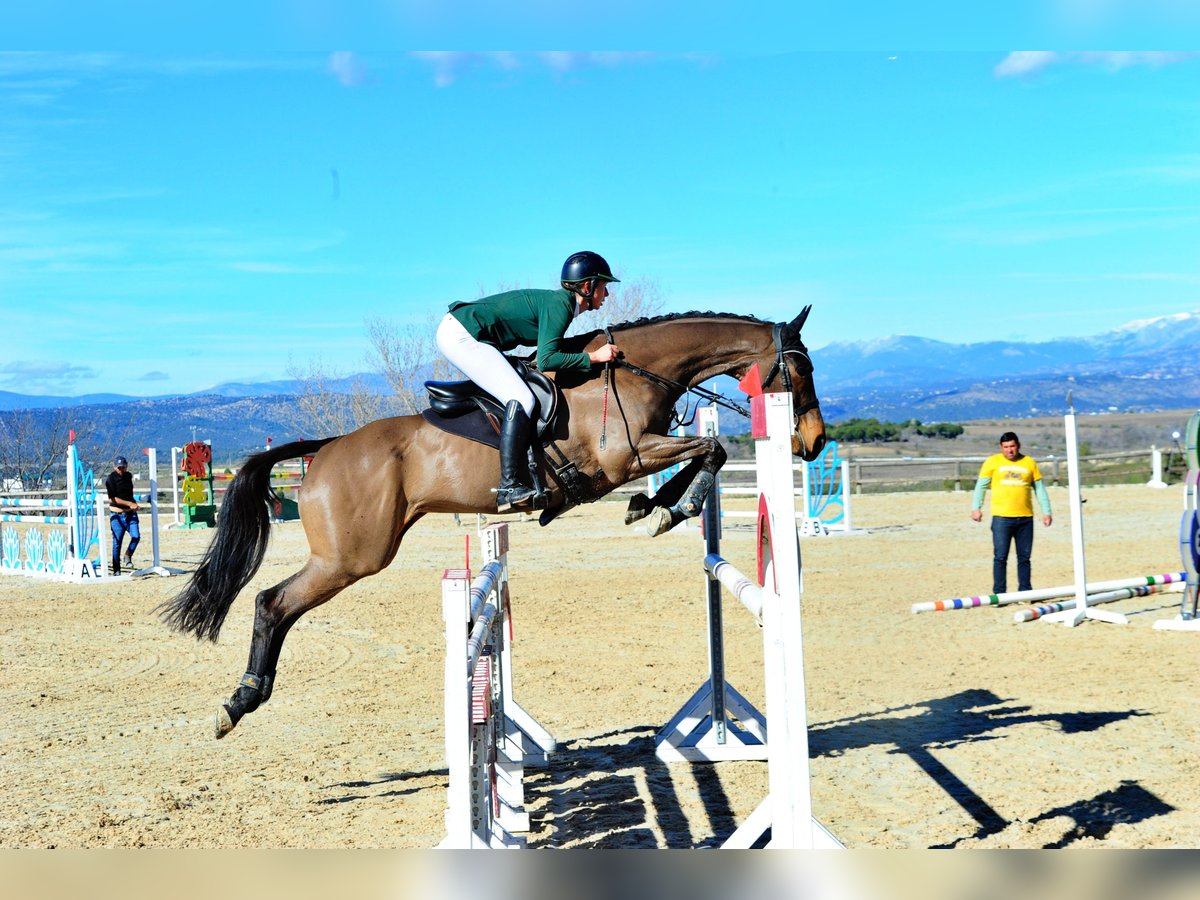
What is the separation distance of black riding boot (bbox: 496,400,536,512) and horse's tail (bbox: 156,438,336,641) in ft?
3.23

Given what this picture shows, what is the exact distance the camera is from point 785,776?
2680mm

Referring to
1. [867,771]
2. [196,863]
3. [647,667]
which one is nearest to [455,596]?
[196,863]

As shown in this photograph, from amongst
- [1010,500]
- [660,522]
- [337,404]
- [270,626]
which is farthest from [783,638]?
[337,404]

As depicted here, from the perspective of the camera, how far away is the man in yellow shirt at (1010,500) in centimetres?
881

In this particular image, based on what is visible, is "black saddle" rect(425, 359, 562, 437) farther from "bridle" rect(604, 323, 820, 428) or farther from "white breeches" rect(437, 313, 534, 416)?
"bridle" rect(604, 323, 820, 428)

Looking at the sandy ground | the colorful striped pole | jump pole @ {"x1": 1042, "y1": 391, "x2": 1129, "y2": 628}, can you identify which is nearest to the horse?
the sandy ground

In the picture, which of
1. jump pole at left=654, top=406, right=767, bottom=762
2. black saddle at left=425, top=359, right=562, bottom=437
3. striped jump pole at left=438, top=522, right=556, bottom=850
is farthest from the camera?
jump pole at left=654, top=406, right=767, bottom=762

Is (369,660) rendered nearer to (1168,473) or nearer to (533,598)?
(533,598)

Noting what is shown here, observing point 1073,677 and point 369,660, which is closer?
point 1073,677

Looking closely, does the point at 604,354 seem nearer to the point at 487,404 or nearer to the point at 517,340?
the point at 517,340

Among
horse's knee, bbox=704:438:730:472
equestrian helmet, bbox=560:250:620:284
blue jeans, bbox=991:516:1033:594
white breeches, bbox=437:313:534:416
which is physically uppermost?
equestrian helmet, bbox=560:250:620:284

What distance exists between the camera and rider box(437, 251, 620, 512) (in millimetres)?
4379

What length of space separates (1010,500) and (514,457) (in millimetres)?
5890

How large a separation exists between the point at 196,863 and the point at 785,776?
5.50ft
